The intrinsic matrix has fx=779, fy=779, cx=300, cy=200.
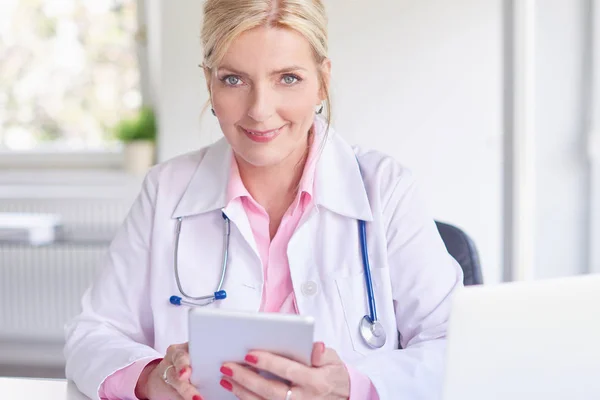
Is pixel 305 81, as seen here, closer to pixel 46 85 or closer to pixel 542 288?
pixel 542 288

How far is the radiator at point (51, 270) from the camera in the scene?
3.62m

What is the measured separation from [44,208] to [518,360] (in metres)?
3.24

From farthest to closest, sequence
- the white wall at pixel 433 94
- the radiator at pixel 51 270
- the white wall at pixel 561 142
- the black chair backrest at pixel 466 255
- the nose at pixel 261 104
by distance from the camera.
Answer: the radiator at pixel 51 270 → the white wall at pixel 433 94 → the white wall at pixel 561 142 → the black chair backrest at pixel 466 255 → the nose at pixel 261 104

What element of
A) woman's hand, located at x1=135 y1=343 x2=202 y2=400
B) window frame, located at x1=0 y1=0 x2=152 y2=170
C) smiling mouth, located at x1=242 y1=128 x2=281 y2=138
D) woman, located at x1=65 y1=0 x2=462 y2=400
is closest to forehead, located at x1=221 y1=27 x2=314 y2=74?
woman, located at x1=65 y1=0 x2=462 y2=400

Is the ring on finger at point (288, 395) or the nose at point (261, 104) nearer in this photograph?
the ring on finger at point (288, 395)

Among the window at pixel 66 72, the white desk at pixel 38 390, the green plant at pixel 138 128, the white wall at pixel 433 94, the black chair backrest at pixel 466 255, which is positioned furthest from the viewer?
the window at pixel 66 72

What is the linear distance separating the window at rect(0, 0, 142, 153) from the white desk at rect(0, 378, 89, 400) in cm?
278

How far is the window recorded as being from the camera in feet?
12.7

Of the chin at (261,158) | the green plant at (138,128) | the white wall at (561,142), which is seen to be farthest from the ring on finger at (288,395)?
the green plant at (138,128)

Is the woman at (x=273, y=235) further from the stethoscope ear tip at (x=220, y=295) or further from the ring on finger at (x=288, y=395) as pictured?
the ring on finger at (x=288, y=395)

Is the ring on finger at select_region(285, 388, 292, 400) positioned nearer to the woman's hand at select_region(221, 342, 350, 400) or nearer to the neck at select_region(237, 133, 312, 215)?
the woman's hand at select_region(221, 342, 350, 400)

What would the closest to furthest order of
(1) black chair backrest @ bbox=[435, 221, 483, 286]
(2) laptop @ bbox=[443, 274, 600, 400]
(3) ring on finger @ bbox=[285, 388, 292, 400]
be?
1. (2) laptop @ bbox=[443, 274, 600, 400]
2. (3) ring on finger @ bbox=[285, 388, 292, 400]
3. (1) black chair backrest @ bbox=[435, 221, 483, 286]

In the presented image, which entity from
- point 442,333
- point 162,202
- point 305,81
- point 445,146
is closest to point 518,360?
point 442,333

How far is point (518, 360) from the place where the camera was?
76cm
